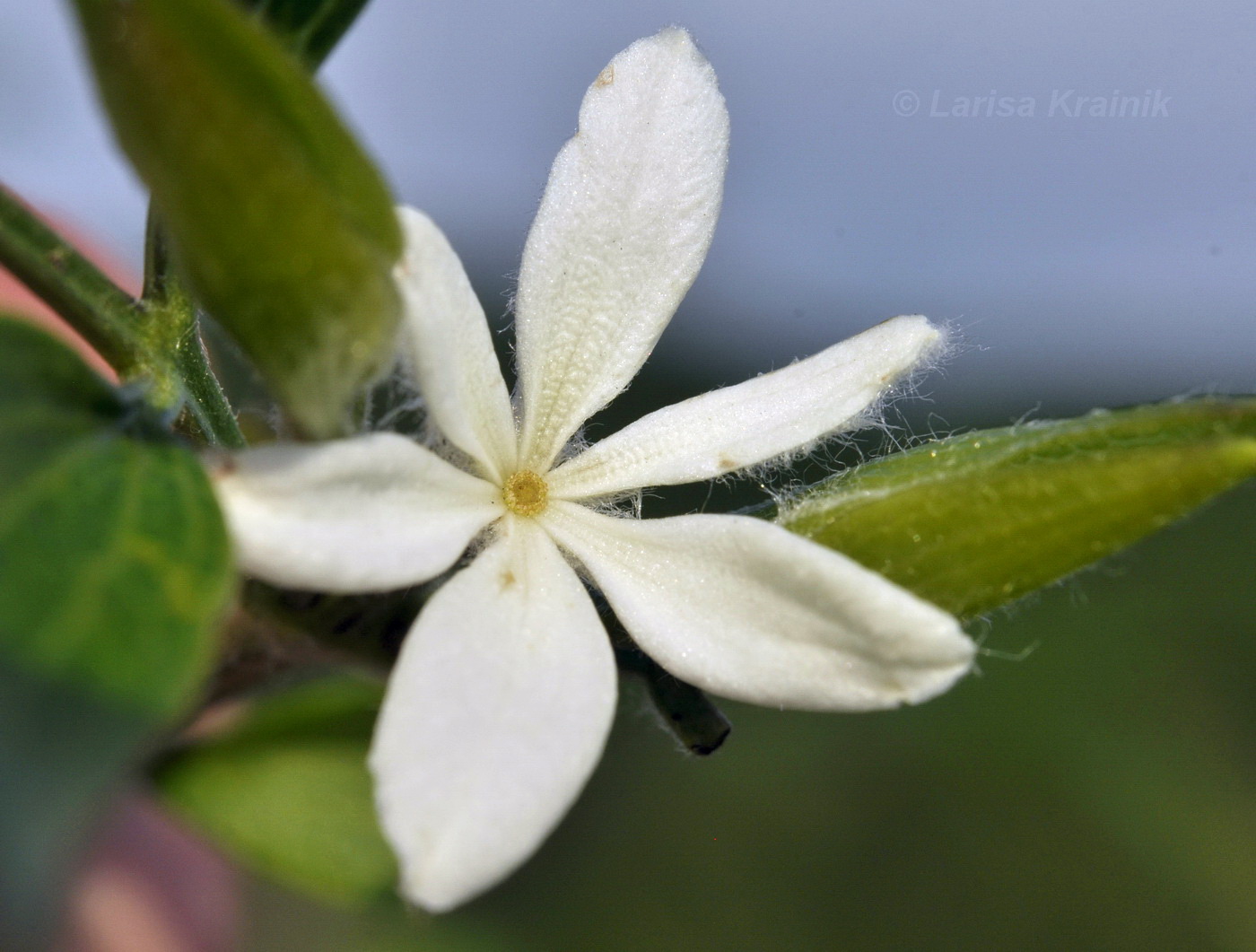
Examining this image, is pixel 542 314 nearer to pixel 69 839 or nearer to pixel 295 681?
pixel 295 681

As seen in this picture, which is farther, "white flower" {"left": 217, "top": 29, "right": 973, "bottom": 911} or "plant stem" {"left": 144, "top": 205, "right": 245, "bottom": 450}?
"plant stem" {"left": 144, "top": 205, "right": 245, "bottom": 450}

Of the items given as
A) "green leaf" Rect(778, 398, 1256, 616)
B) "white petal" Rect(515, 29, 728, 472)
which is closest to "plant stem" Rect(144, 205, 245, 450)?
"white petal" Rect(515, 29, 728, 472)

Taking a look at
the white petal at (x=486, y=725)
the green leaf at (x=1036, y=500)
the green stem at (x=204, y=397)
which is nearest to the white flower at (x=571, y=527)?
the white petal at (x=486, y=725)

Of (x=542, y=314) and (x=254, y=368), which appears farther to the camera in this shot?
(x=542, y=314)

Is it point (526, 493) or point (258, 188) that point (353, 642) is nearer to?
point (526, 493)

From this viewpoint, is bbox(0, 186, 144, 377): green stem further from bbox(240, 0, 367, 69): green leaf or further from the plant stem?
bbox(240, 0, 367, 69): green leaf

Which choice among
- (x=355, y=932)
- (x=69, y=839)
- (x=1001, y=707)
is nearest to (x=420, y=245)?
(x=69, y=839)

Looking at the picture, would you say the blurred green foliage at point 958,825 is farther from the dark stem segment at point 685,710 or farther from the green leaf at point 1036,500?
the green leaf at point 1036,500

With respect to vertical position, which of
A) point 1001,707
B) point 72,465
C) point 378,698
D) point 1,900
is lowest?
point 1001,707
